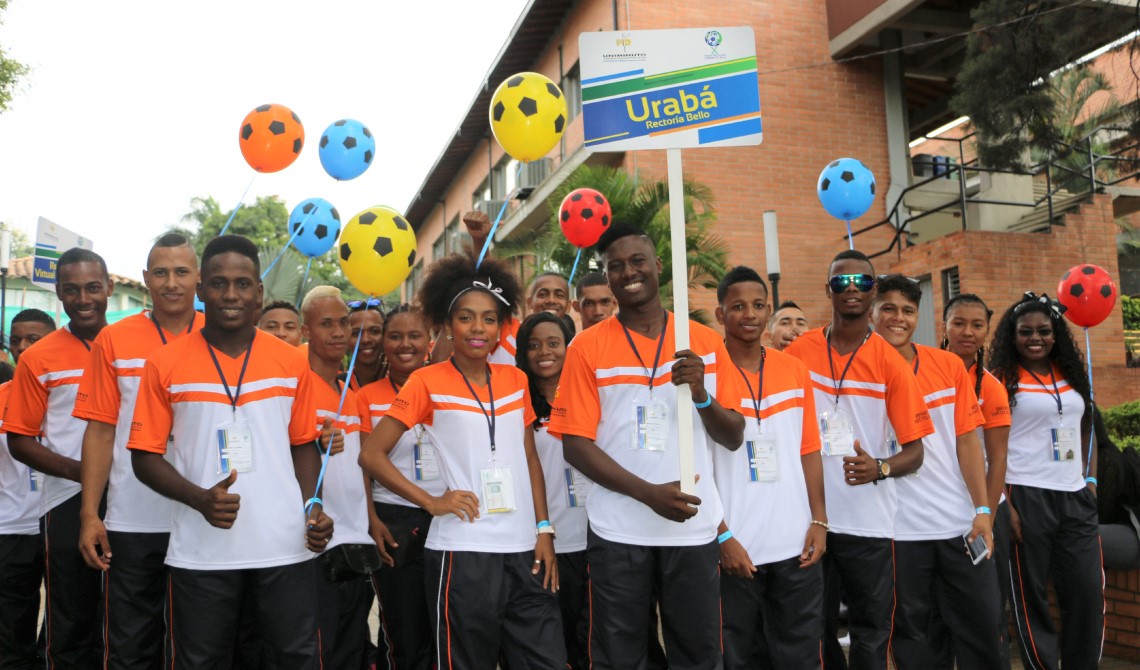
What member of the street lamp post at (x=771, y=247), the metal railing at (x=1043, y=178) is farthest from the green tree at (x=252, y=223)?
the street lamp post at (x=771, y=247)

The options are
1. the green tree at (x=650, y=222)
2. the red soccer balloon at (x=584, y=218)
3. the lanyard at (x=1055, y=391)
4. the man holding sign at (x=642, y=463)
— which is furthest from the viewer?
the green tree at (x=650, y=222)

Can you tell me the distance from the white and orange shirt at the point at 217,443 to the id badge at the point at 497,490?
769 millimetres

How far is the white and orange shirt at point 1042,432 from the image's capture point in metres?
5.43

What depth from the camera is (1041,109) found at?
9.59 meters

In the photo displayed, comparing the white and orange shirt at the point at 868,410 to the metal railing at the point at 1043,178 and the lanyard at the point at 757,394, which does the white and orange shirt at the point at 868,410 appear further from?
the metal railing at the point at 1043,178

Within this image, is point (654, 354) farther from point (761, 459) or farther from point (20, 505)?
point (20, 505)

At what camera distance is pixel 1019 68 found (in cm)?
949

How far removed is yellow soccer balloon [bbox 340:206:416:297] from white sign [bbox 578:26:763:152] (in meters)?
1.54

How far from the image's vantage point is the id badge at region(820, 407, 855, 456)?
4539mm

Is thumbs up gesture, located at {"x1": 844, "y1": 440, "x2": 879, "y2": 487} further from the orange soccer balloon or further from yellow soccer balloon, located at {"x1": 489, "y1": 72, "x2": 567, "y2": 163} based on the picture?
the orange soccer balloon

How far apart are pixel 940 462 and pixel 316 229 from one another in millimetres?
4136

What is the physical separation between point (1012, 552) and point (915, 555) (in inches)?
47.1

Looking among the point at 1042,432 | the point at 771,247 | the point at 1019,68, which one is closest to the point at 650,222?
the point at 771,247

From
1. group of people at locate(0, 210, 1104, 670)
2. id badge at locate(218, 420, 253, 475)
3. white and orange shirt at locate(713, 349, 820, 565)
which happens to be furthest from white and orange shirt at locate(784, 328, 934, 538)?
id badge at locate(218, 420, 253, 475)
